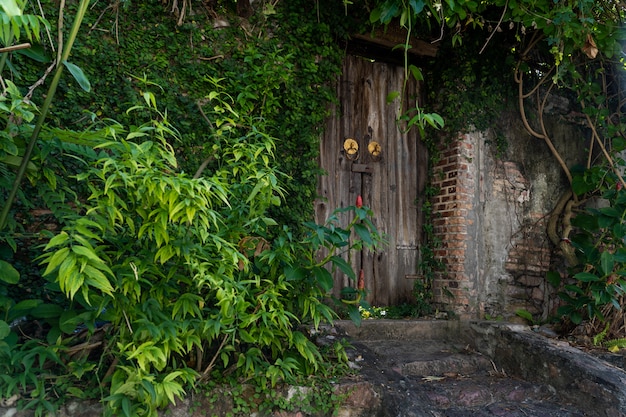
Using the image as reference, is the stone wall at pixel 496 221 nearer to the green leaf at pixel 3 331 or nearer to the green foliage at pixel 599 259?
the green foliage at pixel 599 259

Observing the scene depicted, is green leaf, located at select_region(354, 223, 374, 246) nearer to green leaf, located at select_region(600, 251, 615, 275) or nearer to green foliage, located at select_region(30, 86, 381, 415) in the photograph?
green foliage, located at select_region(30, 86, 381, 415)

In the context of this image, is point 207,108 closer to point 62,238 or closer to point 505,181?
point 62,238

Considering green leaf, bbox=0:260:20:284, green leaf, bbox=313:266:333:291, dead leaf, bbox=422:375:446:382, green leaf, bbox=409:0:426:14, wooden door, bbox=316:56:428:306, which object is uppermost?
green leaf, bbox=409:0:426:14

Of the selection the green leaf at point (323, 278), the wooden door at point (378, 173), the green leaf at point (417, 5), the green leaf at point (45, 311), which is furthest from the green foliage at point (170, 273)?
the wooden door at point (378, 173)

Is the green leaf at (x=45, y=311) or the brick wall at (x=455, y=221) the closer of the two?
the green leaf at (x=45, y=311)

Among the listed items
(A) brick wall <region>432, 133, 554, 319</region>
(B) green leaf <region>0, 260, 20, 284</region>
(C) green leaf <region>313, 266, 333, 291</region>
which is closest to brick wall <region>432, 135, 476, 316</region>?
(A) brick wall <region>432, 133, 554, 319</region>

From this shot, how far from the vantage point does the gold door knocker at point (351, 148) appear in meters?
4.77

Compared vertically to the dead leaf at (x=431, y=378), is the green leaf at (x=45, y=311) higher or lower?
higher

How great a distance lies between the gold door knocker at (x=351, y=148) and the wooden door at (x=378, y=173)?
1cm

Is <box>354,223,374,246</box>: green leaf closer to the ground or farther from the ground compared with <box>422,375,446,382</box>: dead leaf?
farther from the ground

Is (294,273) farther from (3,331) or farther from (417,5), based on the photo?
(417,5)

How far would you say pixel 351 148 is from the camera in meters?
4.80

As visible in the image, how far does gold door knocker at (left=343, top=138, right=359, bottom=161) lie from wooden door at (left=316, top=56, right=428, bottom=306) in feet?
0.05

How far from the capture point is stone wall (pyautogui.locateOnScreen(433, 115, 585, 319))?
4.68 meters
